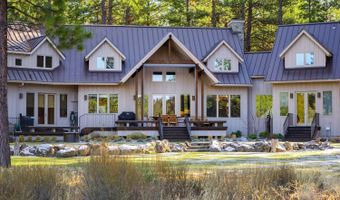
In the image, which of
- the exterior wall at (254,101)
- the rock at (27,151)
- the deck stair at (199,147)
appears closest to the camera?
the rock at (27,151)

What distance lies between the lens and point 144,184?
8.55m

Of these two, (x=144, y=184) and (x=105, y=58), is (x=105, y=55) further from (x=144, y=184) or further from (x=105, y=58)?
(x=144, y=184)

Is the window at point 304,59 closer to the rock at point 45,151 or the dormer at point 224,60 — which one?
the dormer at point 224,60

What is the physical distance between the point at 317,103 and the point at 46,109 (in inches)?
599

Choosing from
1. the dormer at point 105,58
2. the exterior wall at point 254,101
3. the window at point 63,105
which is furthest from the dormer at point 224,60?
the window at point 63,105

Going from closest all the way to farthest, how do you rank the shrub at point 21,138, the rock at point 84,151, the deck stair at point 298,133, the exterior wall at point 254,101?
the rock at point 84,151
the shrub at point 21,138
the deck stair at point 298,133
the exterior wall at point 254,101

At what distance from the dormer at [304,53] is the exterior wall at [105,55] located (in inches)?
366

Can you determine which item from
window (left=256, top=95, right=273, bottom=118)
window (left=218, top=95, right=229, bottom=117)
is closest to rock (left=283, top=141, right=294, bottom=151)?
window (left=256, top=95, right=273, bottom=118)

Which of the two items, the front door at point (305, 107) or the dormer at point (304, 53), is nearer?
the dormer at point (304, 53)

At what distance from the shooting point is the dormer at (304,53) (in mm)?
31297

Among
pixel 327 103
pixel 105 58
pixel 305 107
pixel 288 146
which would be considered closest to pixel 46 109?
pixel 105 58

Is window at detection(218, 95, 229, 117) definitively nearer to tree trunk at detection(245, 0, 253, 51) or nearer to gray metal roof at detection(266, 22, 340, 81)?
gray metal roof at detection(266, 22, 340, 81)

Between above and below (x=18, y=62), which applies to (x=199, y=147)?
below

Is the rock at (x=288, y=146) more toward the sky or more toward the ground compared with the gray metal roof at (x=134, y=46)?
more toward the ground
